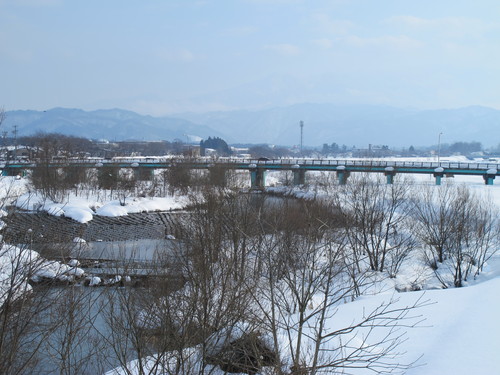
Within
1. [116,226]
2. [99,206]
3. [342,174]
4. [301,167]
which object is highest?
[301,167]

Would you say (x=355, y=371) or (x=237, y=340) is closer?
(x=237, y=340)

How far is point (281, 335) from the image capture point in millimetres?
12742

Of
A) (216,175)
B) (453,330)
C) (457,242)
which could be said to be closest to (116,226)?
(216,175)

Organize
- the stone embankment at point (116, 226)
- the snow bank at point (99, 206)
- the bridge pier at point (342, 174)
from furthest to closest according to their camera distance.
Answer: the bridge pier at point (342, 174)
the snow bank at point (99, 206)
the stone embankment at point (116, 226)

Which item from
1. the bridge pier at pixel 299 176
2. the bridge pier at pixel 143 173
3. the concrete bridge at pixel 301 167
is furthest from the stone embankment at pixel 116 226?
the bridge pier at pixel 299 176

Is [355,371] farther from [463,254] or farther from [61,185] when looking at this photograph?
[61,185]

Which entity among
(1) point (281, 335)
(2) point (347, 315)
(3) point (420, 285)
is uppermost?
(1) point (281, 335)

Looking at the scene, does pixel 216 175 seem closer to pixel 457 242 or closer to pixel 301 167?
pixel 301 167

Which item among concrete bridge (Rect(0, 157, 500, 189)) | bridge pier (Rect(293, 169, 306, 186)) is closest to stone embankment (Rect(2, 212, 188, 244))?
concrete bridge (Rect(0, 157, 500, 189))

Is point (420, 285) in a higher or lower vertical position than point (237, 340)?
lower

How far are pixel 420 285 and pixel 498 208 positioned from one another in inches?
795

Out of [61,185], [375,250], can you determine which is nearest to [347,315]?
[375,250]

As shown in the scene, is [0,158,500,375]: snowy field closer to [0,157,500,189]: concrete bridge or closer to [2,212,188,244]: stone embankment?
[2,212,188,244]: stone embankment

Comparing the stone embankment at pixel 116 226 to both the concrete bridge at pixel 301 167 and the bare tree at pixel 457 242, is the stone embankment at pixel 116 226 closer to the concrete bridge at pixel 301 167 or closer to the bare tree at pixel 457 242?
the concrete bridge at pixel 301 167
